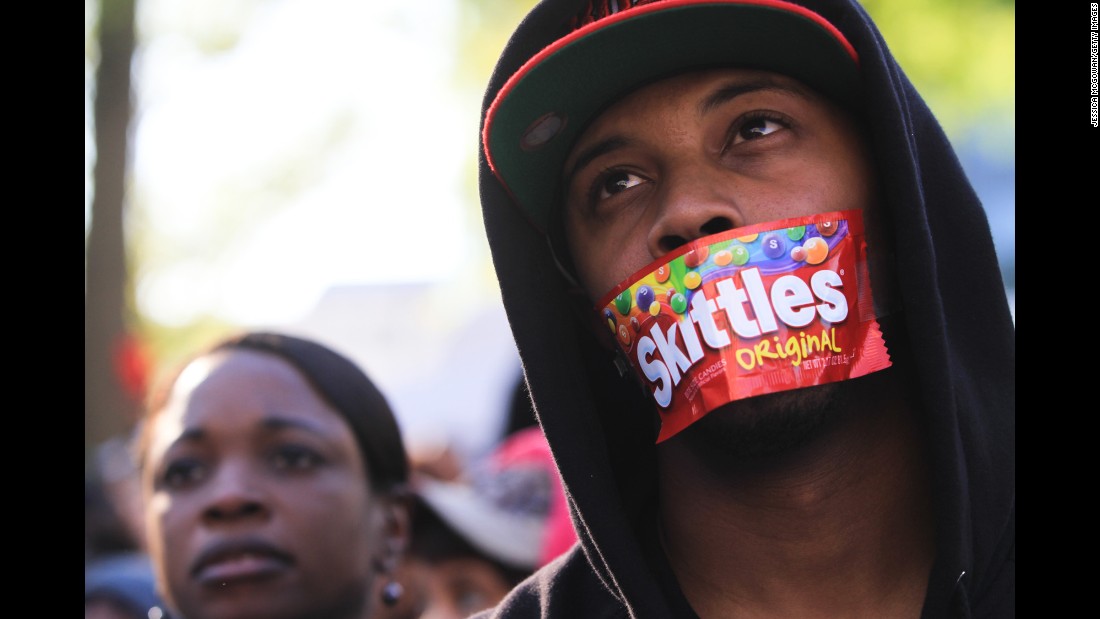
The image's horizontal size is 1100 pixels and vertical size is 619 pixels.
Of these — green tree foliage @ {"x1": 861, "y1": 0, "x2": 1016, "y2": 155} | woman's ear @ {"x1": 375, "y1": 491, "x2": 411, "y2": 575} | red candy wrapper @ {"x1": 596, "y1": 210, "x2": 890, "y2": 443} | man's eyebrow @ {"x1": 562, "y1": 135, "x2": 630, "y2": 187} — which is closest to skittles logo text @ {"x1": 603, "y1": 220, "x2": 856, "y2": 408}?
red candy wrapper @ {"x1": 596, "y1": 210, "x2": 890, "y2": 443}

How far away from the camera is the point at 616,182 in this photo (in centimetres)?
249

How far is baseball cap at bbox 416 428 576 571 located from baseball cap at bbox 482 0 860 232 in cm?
169

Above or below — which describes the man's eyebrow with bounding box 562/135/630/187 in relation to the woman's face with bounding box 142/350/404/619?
above

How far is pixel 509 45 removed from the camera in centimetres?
249

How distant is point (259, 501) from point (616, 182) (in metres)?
1.38

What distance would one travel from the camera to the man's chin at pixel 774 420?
2145mm

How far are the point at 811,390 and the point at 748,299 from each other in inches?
8.1

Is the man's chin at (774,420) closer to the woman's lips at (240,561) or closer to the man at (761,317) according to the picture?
the man at (761,317)

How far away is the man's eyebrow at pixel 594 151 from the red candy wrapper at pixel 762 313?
13.7 inches

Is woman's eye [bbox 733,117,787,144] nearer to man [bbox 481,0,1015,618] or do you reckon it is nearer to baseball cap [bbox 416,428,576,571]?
man [bbox 481,0,1015,618]

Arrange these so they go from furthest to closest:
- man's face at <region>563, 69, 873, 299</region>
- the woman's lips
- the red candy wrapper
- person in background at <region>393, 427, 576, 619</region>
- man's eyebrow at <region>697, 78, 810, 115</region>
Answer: person in background at <region>393, 427, 576, 619</region> < the woman's lips < man's eyebrow at <region>697, 78, 810, 115</region> < man's face at <region>563, 69, 873, 299</region> < the red candy wrapper

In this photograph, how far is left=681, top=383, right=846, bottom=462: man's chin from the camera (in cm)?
214

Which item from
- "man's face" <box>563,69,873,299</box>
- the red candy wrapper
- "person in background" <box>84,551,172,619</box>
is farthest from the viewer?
"person in background" <box>84,551,172,619</box>
